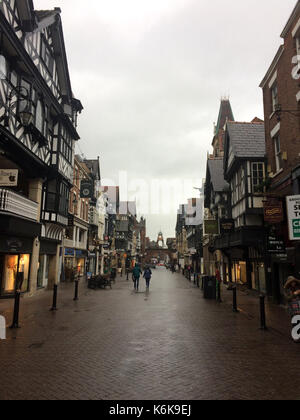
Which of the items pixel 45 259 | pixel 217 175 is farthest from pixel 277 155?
pixel 45 259

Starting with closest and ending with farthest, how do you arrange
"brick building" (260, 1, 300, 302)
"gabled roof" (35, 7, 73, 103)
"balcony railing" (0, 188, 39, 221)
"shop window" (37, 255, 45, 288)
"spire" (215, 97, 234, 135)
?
"brick building" (260, 1, 300, 302)
"balcony railing" (0, 188, 39, 221)
"gabled roof" (35, 7, 73, 103)
"shop window" (37, 255, 45, 288)
"spire" (215, 97, 234, 135)

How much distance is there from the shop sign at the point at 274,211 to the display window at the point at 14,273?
13.1 meters

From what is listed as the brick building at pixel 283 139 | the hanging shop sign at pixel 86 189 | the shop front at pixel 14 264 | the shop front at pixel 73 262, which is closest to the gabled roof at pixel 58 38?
the hanging shop sign at pixel 86 189

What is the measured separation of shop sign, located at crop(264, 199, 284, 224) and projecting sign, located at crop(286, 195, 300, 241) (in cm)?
285

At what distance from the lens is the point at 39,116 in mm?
17797

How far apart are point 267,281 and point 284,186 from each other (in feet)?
19.4

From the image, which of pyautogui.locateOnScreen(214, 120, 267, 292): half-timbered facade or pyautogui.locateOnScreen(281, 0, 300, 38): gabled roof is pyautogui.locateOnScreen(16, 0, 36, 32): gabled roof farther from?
pyautogui.locateOnScreen(214, 120, 267, 292): half-timbered facade

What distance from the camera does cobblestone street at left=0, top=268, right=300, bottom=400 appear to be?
4.98 metres

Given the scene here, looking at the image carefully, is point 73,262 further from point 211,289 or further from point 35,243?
point 211,289

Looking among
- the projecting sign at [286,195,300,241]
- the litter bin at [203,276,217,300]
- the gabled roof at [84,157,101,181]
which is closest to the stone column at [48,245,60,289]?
the litter bin at [203,276,217,300]

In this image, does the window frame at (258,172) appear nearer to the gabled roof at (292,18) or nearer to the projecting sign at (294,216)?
the gabled roof at (292,18)

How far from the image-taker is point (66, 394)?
4809 millimetres

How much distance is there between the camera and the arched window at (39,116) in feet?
57.2

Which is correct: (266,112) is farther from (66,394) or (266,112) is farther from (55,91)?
(66,394)
